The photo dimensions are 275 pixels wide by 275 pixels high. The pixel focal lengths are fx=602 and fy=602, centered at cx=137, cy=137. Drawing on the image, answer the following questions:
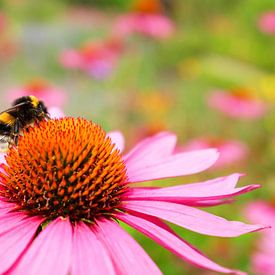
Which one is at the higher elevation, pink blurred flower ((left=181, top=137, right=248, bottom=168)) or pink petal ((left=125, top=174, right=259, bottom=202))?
pink blurred flower ((left=181, top=137, right=248, bottom=168))

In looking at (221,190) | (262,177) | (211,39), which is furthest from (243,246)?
(211,39)

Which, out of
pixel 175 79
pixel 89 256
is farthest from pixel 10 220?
pixel 175 79

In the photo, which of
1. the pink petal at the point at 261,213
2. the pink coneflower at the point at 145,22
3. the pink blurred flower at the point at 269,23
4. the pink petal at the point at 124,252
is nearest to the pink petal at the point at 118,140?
the pink petal at the point at 124,252

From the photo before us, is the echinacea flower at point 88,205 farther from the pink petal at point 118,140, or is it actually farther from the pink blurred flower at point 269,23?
the pink blurred flower at point 269,23

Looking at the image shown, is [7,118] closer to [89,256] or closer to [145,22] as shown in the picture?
[89,256]

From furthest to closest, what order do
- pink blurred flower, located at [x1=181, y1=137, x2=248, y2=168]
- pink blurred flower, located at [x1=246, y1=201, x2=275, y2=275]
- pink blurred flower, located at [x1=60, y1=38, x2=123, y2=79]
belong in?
pink blurred flower, located at [x1=60, y1=38, x2=123, y2=79]
pink blurred flower, located at [x1=181, y1=137, x2=248, y2=168]
pink blurred flower, located at [x1=246, y1=201, x2=275, y2=275]

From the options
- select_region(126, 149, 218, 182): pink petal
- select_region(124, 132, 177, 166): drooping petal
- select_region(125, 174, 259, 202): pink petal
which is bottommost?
select_region(125, 174, 259, 202): pink petal

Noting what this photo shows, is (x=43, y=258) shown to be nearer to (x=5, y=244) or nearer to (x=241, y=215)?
(x=5, y=244)

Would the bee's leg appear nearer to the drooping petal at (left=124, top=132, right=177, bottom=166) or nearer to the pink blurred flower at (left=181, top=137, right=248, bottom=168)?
the drooping petal at (left=124, top=132, right=177, bottom=166)

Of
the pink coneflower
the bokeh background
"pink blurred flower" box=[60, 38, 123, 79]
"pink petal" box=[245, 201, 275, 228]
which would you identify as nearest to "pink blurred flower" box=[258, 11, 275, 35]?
the bokeh background
